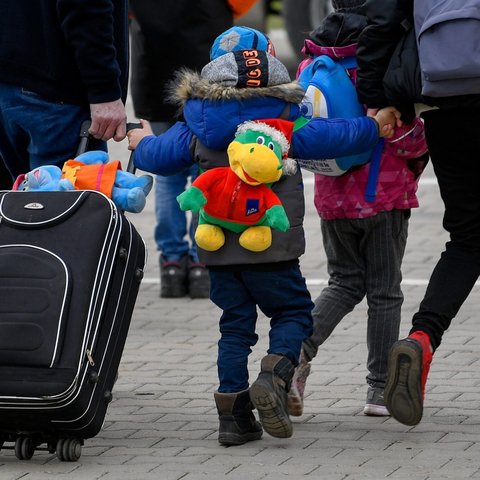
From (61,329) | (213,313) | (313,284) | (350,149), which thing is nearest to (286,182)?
(350,149)

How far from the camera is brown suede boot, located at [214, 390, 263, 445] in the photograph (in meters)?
4.98

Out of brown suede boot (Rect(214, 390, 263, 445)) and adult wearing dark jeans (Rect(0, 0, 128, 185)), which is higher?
adult wearing dark jeans (Rect(0, 0, 128, 185))

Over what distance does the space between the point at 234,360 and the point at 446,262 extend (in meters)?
0.81

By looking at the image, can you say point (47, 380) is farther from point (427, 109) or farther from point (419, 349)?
point (427, 109)

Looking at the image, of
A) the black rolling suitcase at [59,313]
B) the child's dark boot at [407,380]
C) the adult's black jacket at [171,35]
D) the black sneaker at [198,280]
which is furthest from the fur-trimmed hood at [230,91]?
the black sneaker at [198,280]

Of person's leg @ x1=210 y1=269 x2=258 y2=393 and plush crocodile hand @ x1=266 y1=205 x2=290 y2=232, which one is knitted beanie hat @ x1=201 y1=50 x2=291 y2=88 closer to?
plush crocodile hand @ x1=266 y1=205 x2=290 y2=232

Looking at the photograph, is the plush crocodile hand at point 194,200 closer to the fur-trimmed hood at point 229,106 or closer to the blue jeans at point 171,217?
the fur-trimmed hood at point 229,106

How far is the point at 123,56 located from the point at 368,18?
3.46ft

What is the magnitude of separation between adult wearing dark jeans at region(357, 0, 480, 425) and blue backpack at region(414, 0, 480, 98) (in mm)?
89

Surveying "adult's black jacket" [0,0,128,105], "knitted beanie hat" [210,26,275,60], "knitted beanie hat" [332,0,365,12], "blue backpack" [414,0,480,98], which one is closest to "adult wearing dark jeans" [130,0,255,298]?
"adult's black jacket" [0,0,128,105]

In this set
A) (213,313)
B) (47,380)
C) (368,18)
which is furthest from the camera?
(213,313)

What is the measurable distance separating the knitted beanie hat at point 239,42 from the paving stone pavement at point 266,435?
53.2 inches

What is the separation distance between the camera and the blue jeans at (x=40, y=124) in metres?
5.40

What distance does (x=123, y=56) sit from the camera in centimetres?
553
